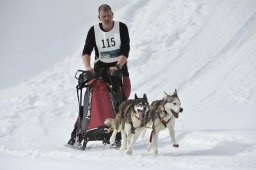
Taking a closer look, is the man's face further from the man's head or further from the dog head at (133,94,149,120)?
the dog head at (133,94,149,120)

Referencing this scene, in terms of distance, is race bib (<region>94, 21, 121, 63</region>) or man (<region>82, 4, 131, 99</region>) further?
race bib (<region>94, 21, 121, 63</region>)

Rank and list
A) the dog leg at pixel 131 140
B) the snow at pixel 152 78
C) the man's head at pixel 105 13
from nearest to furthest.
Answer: the snow at pixel 152 78
the dog leg at pixel 131 140
the man's head at pixel 105 13

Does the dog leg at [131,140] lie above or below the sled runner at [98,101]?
below

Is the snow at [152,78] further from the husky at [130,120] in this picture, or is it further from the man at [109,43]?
the man at [109,43]

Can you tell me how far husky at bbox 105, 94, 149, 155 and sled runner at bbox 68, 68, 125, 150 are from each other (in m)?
0.24

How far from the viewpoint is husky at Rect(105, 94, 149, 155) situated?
6.62m

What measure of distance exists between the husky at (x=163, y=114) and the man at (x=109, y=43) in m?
0.71

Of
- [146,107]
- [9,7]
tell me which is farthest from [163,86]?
[9,7]

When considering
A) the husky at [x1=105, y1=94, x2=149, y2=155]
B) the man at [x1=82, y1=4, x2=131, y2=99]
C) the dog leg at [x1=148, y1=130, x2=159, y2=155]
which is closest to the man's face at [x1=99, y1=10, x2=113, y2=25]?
the man at [x1=82, y1=4, x2=131, y2=99]

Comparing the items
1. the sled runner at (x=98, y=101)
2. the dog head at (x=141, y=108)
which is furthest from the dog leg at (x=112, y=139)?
the dog head at (x=141, y=108)

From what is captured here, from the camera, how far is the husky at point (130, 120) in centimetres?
662

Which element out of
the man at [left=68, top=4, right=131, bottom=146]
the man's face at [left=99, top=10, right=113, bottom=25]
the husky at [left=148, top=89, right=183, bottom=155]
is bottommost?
the husky at [left=148, top=89, right=183, bottom=155]

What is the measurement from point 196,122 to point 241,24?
17.2 ft

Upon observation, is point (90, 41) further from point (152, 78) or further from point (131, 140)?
point (152, 78)
